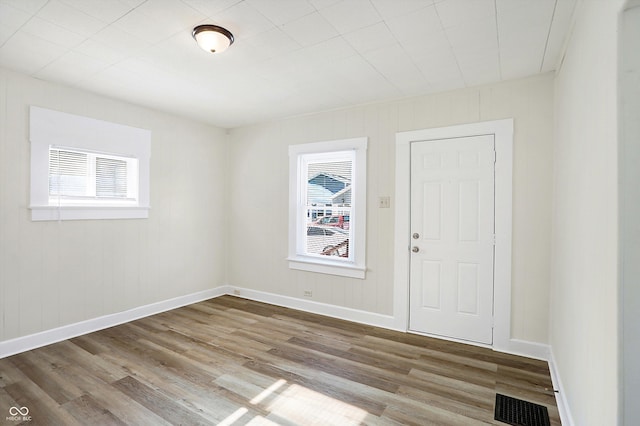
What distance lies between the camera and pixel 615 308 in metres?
1.18

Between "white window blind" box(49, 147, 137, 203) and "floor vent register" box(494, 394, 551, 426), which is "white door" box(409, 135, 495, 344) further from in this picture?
"white window blind" box(49, 147, 137, 203)

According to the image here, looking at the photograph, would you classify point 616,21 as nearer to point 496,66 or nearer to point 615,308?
point 615,308

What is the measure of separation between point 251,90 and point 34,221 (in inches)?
98.0

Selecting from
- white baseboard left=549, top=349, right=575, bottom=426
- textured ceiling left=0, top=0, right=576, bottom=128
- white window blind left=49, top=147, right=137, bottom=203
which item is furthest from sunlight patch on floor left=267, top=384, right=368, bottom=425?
white window blind left=49, top=147, right=137, bottom=203

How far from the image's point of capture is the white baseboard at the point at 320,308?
3.78 metres

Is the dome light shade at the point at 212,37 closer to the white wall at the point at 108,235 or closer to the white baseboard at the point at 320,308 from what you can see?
the white wall at the point at 108,235

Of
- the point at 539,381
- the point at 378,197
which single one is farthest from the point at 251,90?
the point at 539,381

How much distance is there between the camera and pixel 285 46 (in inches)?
98.7

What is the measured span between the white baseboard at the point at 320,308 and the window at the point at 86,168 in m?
1.86

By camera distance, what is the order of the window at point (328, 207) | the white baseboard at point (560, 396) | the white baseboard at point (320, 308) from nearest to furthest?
the white baseboard at point (560, 396), the white baseboard at point (320, 308), the window at point (328, 207)

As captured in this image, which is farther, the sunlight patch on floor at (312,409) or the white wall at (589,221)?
the sunlight patch on floor at (312,409)

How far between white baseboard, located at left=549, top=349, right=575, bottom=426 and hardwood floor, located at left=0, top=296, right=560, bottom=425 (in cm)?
5

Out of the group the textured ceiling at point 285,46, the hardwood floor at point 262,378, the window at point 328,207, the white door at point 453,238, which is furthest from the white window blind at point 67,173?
the white door at point 453,238

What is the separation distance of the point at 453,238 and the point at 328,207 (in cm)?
160
